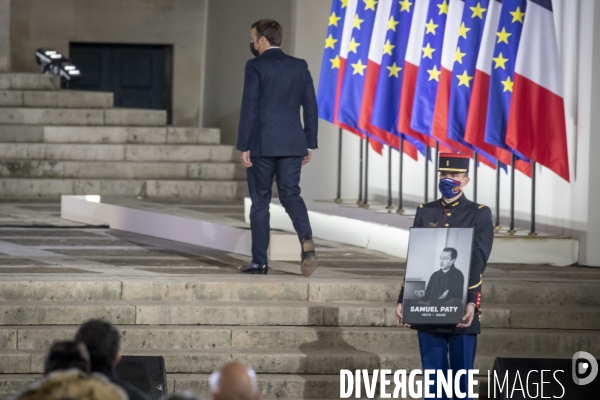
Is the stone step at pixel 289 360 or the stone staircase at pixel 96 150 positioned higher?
the stone staircase at pixel 96 150

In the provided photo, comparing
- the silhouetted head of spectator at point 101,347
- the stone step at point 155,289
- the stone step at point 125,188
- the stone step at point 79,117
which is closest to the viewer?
the silhouetted head of spectator at point 101,347

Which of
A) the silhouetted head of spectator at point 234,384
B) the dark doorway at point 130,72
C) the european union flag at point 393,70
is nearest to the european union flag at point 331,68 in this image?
the european union flag at point 393,70

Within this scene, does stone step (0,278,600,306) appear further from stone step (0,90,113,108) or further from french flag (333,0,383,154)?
stone step (0,90,113,108)

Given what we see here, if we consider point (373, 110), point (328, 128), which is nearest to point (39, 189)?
point (328, 128)

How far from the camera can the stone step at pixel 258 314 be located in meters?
7.17

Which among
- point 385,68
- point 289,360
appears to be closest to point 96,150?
point 385,68

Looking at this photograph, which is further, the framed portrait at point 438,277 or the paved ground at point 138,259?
the paved ground at point 138,259

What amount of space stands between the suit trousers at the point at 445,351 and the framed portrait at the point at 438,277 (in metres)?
0.21

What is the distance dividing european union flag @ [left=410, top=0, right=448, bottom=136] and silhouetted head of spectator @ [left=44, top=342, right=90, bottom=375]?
688 cm

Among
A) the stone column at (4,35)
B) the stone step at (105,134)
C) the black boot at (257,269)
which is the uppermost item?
the stone column at (4,35)

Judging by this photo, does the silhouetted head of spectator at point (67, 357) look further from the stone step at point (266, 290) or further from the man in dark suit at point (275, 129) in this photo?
the man in dark suit at point (275, 129)

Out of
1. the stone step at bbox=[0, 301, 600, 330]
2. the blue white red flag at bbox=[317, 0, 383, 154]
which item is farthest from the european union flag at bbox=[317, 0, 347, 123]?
the stone step at bbox=[0, 301, 600, 330]

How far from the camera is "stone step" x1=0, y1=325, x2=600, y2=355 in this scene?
702cm

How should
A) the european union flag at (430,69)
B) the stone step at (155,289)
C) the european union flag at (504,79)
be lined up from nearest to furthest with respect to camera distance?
the stone step at (155,289)
the european union flag at (504,79)
the european union flag at (430,69)
